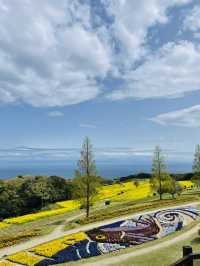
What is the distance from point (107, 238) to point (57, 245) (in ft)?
20.0

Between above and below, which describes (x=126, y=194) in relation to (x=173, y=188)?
below

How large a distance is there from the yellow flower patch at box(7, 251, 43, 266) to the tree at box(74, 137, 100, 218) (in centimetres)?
2592

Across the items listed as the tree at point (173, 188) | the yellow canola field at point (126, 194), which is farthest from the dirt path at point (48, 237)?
the yellow canola field at point (126, 194)

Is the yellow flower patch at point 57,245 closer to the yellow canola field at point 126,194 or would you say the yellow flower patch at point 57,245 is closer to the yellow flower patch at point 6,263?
the yellow flower patch at point 6,263

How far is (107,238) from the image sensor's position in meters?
40.3

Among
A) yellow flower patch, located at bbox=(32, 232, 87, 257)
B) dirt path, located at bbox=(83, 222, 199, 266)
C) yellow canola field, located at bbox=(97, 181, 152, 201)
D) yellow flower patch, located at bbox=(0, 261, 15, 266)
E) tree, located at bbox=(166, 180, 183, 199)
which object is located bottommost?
yellow flower patch, located at bbox=(0, 261, 15, 266)

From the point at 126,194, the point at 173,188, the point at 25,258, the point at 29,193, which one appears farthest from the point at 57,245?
the point at 126,194

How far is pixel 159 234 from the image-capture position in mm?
41000

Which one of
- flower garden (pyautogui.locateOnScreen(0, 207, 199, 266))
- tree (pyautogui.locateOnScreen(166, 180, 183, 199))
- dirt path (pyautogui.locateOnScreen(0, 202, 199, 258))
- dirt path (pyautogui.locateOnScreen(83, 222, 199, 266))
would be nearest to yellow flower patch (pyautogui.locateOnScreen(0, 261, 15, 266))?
flower garden (pyautogui.locateOnScreen(0, 207, 199, 266))

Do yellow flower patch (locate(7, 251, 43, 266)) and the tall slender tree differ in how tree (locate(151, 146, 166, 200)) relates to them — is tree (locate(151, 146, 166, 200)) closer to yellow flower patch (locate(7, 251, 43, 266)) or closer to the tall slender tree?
the tall slender tree

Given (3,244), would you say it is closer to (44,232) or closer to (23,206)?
(44,232)

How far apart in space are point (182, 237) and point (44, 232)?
19.4 meters

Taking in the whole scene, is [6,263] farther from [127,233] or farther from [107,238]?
[127,233]

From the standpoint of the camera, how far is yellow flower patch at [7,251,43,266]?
32844 millimetres
